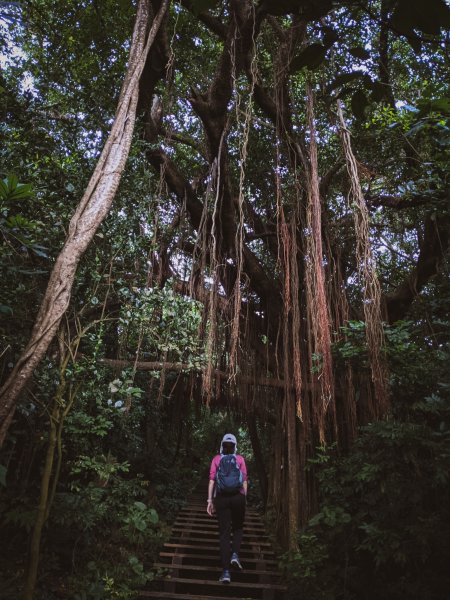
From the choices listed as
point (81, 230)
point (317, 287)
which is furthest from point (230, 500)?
point (81, 230)

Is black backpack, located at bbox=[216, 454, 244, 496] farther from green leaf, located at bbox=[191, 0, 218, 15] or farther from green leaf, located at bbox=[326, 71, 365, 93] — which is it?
green leaf, located at bbox=[191, 0, 218, 15]

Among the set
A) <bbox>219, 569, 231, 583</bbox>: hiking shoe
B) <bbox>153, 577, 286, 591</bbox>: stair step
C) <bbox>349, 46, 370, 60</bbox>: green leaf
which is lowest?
<bbox>153, 577, 286, 591</bbox>: stair step

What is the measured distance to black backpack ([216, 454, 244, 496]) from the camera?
10.1 feet

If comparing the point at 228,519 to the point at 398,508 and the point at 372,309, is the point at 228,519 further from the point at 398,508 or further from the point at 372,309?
the point at 372,309

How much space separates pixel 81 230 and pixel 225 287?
2.76 meters

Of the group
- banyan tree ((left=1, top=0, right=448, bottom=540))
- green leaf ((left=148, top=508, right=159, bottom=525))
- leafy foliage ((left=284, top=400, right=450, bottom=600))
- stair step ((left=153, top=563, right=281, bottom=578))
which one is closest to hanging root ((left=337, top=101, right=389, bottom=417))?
banyan tree ((left=1, top=0, right=448, bottom=540))

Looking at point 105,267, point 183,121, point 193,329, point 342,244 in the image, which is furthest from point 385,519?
point 183,121

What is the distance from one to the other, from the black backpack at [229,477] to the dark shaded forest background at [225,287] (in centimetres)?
56

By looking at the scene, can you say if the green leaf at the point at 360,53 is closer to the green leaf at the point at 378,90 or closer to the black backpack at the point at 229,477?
the green leaf at the point at 378,90

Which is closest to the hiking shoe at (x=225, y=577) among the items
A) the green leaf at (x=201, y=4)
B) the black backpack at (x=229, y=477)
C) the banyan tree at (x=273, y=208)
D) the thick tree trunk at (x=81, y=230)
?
the black backpack at (x=229, y=477)

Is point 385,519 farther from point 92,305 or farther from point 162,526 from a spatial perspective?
point 162,526

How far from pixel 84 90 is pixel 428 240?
344 centimetres

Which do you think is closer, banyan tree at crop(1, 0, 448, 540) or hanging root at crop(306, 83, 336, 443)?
hanging root at crop(306, 83, 336, 443)

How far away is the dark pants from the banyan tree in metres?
0.79
